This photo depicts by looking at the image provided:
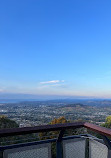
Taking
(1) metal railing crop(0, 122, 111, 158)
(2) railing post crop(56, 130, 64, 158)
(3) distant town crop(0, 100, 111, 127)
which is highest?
(1) metal railing crop(0, 122, 111, 158)

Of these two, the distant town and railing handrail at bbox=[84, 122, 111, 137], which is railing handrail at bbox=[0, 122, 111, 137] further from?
the distant town

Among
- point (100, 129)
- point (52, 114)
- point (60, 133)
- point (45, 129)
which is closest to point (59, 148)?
point (60, 133)

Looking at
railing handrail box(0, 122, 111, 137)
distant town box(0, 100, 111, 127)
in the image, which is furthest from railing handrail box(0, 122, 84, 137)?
distant town box(0, 100, 111, 127)

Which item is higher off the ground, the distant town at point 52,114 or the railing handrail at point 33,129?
the railing handrail at point 33,129

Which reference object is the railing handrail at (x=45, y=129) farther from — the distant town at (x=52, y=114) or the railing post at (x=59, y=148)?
the distant town at (x=52, y=114)

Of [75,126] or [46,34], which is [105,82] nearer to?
[46,34]

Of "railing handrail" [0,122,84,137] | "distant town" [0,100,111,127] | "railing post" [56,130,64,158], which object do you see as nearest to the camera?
"railing handrail" [0,122,84,137]

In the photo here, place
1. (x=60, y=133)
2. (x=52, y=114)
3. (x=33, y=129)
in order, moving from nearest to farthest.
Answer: (x=33, y=129)
(x=60, y=133)
(x=52, y=114)

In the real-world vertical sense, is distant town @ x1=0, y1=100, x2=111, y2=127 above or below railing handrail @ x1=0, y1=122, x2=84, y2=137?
below

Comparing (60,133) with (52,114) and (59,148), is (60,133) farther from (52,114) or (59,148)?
(52,114)

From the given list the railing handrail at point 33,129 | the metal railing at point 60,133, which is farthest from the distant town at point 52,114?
the railing handrail at point 33,129

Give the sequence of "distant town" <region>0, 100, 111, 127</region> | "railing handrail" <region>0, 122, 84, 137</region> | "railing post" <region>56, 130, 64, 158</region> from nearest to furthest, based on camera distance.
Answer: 1. "railing handrail" <region>0, 122, 84, 137</region>
2. "railing post" <region>56, 130, 64, 158</region>
3. "distant town" <region>0, 100, 111, 127</region>

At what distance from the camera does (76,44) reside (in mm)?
11367

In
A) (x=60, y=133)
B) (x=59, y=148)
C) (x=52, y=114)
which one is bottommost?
(x=52, y=114)
